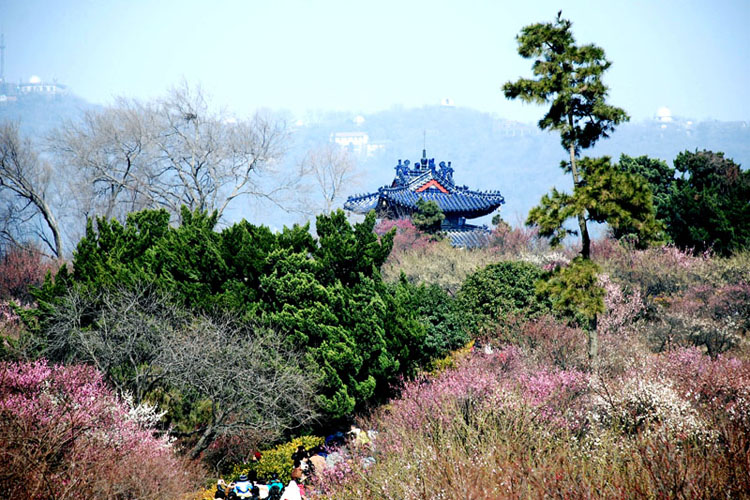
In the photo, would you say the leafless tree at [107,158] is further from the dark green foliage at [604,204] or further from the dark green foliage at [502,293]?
the dark green foliage at [604,204]

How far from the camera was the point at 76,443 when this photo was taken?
7801mm

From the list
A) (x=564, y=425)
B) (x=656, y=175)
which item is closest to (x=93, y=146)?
(x=656, y=175)

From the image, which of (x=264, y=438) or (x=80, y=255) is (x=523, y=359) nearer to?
(x=264, y=438)

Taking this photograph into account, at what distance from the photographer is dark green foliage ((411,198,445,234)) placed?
92.1 ft

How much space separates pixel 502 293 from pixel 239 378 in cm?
712

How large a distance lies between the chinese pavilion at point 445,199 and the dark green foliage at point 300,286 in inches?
634

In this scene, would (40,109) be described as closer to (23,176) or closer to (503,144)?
(503,144)

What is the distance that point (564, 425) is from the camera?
934 cm

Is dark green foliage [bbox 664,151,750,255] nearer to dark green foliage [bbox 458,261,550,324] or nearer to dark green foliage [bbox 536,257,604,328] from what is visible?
dark green foliage [bbox 458,261,550,324]

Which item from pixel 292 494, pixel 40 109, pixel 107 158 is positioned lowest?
pixel 292 494

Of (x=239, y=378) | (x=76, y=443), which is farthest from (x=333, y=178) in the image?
(x=76, y=443)

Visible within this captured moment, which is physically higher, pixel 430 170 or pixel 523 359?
pixel 430 170

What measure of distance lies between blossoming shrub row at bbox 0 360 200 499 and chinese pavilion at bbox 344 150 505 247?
20.5m

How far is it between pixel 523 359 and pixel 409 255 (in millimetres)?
11846
